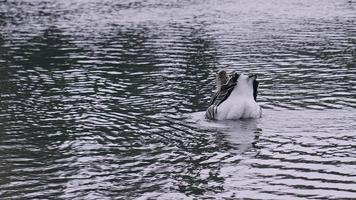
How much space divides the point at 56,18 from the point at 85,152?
139 ft

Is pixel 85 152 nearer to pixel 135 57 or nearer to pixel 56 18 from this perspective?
pixel 135 57

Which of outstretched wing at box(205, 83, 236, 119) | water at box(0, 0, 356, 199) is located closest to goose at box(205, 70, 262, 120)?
outstretched wing at box(205, 83, 236, 119)

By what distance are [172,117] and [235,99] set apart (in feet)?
6.02

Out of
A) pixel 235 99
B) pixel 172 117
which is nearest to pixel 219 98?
pixel 235 99

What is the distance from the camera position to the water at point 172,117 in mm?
13398

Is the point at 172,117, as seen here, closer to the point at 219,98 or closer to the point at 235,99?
the point at 219,98

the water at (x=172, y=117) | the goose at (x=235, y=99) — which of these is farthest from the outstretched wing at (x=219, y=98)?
the water at (x=172, y=117)

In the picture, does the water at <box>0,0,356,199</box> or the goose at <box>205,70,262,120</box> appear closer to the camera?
the water at <box>0,0,356,199</box>

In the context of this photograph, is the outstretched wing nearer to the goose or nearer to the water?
the goose

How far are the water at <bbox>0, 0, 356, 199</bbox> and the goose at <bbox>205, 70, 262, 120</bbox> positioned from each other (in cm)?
33

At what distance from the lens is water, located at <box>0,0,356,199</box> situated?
1340 cm

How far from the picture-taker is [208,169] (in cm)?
1428

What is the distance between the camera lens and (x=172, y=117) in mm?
19328

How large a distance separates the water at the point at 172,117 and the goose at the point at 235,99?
327 millimetres
